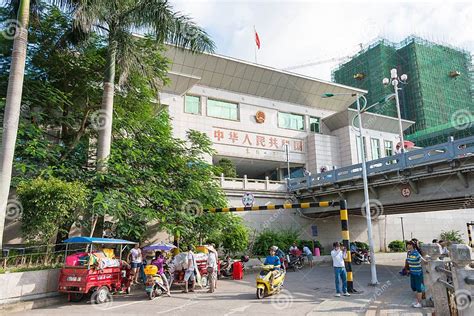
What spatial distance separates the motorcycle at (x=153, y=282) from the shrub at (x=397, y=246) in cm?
2707

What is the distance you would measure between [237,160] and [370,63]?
48.2m

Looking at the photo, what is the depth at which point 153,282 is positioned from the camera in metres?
12.5

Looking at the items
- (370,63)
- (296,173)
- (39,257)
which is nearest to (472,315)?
(39,257)

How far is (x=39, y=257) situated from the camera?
41.8 ft

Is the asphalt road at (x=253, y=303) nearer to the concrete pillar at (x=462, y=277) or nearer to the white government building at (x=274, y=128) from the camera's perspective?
the concrete pillar at (x=462, y=277)

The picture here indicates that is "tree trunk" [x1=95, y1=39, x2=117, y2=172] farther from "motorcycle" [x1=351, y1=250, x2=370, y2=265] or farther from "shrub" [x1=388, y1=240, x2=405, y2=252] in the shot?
"shrub" [x1=388, y1=240, x2=405, y2=252]

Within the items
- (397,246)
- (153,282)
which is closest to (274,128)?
(397,246)

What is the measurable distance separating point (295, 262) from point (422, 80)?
62431 millimetres

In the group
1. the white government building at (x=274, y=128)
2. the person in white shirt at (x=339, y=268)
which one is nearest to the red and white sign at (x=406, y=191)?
the person in white shirt at (x=339, y=268)

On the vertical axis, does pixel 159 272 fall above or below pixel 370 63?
below

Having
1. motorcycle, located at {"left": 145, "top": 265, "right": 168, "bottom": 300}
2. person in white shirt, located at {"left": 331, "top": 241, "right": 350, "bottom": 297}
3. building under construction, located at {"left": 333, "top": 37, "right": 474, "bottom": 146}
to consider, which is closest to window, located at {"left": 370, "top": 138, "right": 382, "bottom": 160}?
building under construction, located at {"left": 333, "top": 37, "right": 474, "bottom": 146}

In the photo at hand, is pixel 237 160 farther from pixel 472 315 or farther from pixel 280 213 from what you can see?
pixel 472 315

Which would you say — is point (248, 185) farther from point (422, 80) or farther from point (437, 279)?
point (422, 80)

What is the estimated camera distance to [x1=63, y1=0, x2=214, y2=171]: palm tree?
52.7ft
